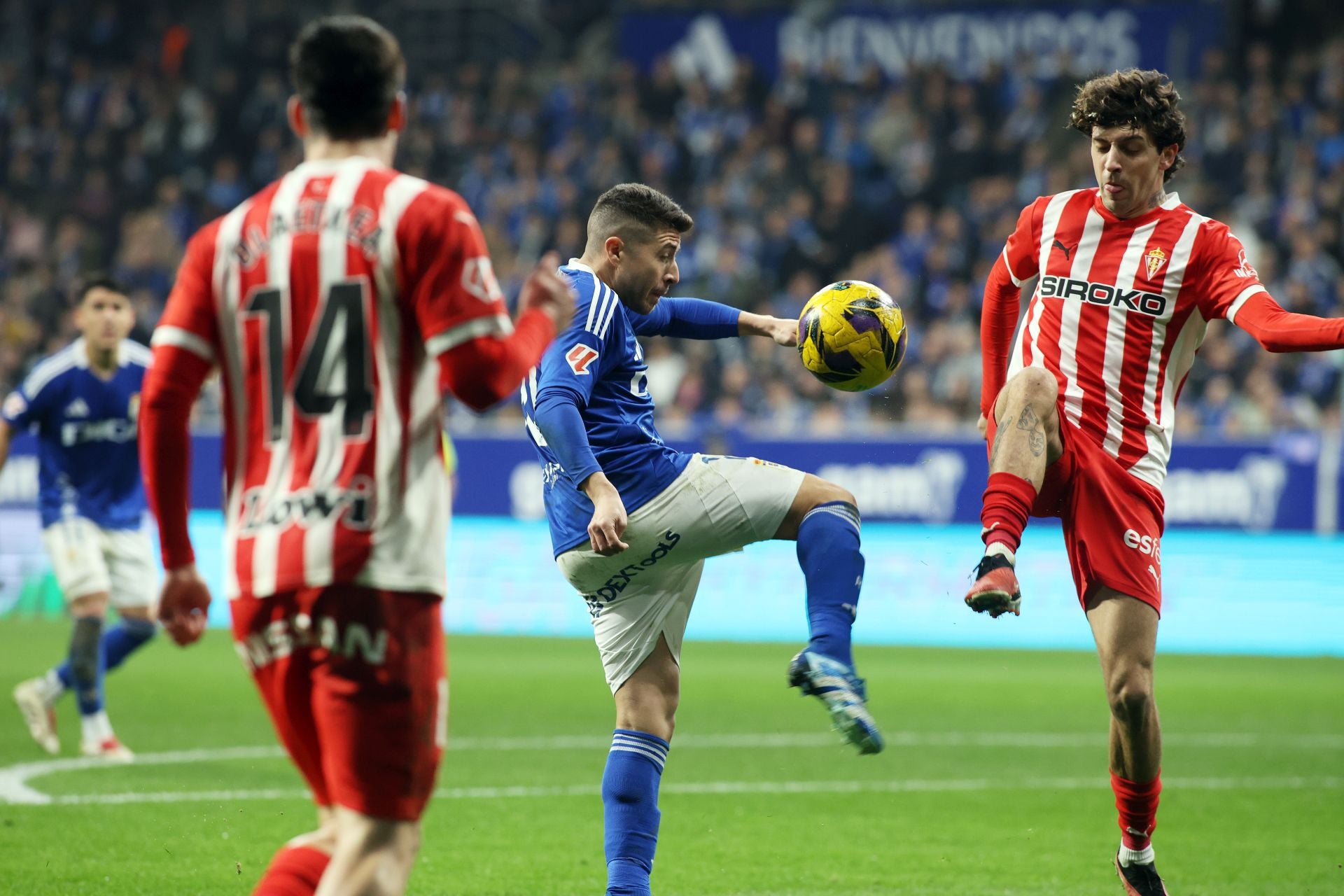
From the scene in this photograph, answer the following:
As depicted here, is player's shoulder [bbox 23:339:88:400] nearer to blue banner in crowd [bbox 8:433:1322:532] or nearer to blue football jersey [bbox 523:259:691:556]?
blue football jersey [bbox 523:259:691:556]

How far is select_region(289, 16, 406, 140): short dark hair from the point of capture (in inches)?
135

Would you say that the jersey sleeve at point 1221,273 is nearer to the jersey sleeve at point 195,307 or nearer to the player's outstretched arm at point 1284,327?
the player's outstretched arm at point 1284,327

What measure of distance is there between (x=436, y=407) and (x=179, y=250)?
71.8 feet

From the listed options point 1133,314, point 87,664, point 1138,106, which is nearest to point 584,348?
point 1133,314

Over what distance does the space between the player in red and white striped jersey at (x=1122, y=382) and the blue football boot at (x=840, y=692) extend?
106 cm

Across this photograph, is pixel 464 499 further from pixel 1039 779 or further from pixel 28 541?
pixel 1039 779

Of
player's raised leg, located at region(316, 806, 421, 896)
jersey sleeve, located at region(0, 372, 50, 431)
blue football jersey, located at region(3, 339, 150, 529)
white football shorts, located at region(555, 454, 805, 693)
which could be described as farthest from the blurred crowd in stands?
player's raised leg, located at region(316, 806, 421, 896)

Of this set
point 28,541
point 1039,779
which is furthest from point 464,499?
point 1039,779

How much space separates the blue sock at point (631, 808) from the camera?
199 inches

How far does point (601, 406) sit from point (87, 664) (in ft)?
17.7

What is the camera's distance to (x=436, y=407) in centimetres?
347

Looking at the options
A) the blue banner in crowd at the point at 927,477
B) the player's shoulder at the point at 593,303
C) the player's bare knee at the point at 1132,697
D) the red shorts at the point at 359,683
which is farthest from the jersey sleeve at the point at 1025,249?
the blue banner in crowd at the point at 927,477

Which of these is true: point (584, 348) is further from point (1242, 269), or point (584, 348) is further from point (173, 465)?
point (1242, 269)

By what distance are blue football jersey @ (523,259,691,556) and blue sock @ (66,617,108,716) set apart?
501cm
